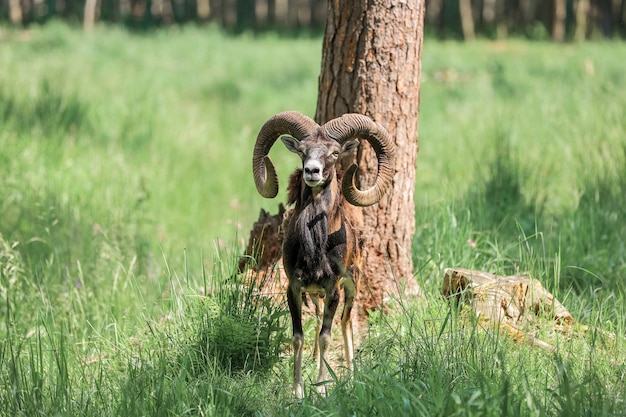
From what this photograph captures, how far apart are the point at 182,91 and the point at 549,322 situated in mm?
11989

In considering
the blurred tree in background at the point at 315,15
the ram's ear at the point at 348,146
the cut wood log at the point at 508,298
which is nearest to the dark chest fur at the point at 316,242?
the ram's ear at the point at 348,146

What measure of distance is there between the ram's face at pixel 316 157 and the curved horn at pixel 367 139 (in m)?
0.10

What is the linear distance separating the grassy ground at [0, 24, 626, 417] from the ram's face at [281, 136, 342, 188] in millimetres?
969

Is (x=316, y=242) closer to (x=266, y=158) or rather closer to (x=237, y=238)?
(x=266, y=158)

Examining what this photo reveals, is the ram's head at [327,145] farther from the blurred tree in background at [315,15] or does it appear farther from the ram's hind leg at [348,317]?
the blurred tree in background at [315,15]

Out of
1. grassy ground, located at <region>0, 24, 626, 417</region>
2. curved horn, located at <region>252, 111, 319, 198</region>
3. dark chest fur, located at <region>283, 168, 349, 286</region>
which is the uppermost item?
curved horn, located at <region>252, 111, 319, 198</region>

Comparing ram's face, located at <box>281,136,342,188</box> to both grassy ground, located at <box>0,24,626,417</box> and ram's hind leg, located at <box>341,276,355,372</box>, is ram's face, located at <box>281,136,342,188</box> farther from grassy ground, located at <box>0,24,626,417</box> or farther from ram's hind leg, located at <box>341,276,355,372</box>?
grassy ground, located at <box>0,24,626,417</box>

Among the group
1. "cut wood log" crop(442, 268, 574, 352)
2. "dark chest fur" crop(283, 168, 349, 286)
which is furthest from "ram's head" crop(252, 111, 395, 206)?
"cut wood log" crop(442, 268, 574, 352)

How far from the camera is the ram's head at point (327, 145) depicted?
4496 millimetres

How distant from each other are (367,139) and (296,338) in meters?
1.26

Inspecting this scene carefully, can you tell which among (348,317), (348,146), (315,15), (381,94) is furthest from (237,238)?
(315,15)

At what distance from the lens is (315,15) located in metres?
49.1

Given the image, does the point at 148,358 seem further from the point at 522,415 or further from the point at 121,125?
the point at 121,125

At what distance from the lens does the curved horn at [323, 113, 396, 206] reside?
461 centimetres
